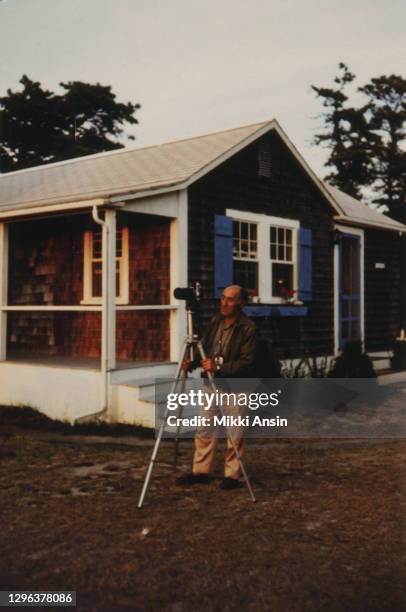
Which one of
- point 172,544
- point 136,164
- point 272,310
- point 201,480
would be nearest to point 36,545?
point 172,544

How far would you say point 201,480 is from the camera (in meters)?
5.83

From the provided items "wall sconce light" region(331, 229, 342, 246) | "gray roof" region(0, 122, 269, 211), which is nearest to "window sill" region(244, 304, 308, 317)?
"wall sconce light" region(331, 229, 342, 246)

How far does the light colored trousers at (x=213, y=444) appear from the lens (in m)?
5.60

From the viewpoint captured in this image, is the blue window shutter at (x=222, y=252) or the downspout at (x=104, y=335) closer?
the downspout at (x=104, y=335)

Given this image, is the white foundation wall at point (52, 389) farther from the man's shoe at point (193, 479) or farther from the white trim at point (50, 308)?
the man's shoe at point (193, 479)

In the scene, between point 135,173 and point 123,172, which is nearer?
point 135,173

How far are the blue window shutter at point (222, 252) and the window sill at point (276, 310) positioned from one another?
0.59 meters

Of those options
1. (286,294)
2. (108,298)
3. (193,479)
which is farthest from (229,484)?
(286,294)

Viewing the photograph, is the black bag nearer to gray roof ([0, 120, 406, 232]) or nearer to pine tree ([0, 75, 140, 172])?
gray roof ([0, 120, 406, 232])

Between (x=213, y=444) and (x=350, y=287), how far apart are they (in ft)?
29.1

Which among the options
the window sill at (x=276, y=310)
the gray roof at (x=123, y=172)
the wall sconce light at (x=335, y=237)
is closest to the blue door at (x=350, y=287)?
the wall sconce light at (x=335, y=237)

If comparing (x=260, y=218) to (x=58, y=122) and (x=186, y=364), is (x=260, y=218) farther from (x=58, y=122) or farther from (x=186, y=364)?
(x=58, y=122)

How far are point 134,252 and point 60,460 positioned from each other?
4.26 meters

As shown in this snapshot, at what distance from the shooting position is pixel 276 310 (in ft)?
36.5
